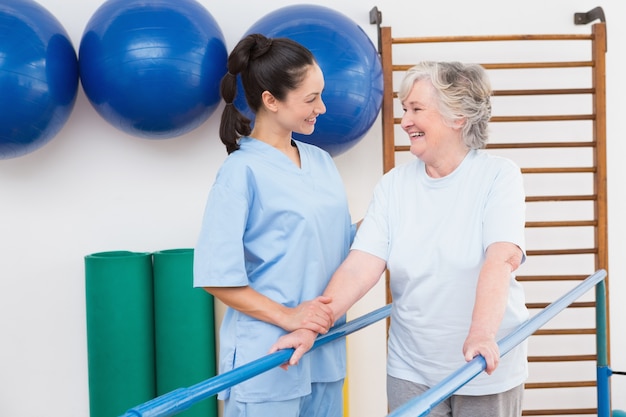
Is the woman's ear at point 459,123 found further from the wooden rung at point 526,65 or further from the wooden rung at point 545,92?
the wooden rung at point 545,92

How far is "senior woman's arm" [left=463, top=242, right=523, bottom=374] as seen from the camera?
4.59ft

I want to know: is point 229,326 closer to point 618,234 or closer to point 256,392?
point 256,392

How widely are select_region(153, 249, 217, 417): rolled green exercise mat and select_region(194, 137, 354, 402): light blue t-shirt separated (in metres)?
1.18

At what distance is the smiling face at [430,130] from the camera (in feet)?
5.75

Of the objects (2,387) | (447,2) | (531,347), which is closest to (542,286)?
(531,347)

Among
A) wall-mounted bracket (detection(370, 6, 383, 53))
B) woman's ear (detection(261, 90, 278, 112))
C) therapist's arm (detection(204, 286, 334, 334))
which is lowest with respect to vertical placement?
therapist's arm (detection(204, 286, 334, 334))

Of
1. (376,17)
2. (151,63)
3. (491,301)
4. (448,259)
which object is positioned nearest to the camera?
(491,301)

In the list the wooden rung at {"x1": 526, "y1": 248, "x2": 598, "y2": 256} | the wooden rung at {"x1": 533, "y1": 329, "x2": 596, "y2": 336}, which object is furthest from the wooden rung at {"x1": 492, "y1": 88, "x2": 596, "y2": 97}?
the wooden rung at {"x1": 533, "y1": 329, "x2": 596, "y2": 336}

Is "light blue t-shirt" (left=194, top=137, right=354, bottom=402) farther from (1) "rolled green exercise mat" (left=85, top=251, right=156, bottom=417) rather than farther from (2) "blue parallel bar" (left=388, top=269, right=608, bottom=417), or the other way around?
(1) "rolled green exercise mat" (left=85, top=251, right=156, bottom=417)

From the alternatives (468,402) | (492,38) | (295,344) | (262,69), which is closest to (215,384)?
(295,344)

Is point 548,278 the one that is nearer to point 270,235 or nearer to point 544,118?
point 544,118

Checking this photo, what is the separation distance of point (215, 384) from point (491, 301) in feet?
2.04

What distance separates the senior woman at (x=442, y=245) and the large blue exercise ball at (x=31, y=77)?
1.53 metres

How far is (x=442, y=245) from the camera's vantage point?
1684 millimetres
